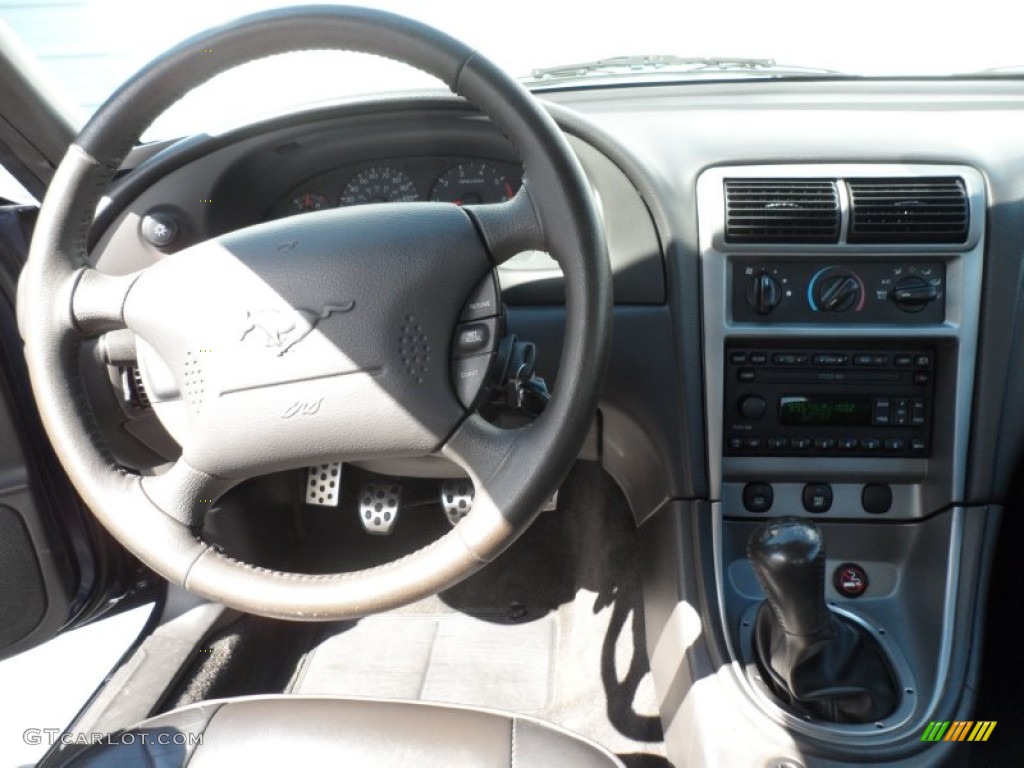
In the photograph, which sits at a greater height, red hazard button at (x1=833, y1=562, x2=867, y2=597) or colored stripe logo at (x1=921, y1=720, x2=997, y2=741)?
red hazard button at (x1=833, y1=562, x2=867, y2=597)

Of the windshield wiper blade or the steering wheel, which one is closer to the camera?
the steering wheel

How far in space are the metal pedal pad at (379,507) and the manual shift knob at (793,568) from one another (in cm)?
59

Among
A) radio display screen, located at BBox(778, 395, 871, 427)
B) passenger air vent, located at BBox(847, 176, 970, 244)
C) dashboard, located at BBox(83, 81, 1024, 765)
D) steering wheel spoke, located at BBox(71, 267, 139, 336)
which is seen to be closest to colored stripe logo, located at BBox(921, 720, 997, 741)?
dashboard, located at BBox(83, 81, 1024, 765)

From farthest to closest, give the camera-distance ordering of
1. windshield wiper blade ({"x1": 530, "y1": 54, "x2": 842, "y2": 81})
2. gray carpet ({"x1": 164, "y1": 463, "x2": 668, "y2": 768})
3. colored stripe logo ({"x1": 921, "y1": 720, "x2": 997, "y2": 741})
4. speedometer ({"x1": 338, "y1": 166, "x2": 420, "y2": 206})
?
gray carpet ({"x1": 164, "y1": 463, "x2": 668, "y2": 768}), windshield wiper blade ({"x1": 530, "y1": 54, "x2": 842, "y2": 81}), speedometer ({"x1": 338, "y1": 166, "x2": 420, "y2": 206}), colored stripe logo ({"x1": 921, "y1": 720, "x2": 997, "y2": 741})

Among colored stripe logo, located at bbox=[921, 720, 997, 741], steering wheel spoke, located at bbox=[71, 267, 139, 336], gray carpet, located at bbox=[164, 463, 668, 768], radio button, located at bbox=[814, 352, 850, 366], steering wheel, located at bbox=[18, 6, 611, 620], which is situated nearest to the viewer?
steering wheel, located at bbox=[18, 6, 611, 620]

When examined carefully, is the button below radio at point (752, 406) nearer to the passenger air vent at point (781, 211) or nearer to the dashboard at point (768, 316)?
the dashboard at point (768, 316)

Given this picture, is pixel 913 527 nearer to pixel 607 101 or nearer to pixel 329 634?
pixel 607 101

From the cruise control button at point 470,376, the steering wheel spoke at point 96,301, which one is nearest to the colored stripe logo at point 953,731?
the cruise control button at point 470,376

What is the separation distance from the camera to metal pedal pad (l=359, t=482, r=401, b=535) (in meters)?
1.48

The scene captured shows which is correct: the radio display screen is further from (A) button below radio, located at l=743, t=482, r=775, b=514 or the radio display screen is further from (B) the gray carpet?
(B) the gray carpet

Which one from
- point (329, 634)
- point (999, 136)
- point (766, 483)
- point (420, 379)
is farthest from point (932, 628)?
point (329, 634)

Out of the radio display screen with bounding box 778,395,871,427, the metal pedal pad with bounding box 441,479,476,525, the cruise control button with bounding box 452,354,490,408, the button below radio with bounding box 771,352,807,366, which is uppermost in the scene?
the cruise control button with bounding box 452,354,490,408

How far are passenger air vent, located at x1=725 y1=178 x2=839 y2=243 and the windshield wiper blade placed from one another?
43cm

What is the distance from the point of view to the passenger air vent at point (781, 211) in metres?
1.39
